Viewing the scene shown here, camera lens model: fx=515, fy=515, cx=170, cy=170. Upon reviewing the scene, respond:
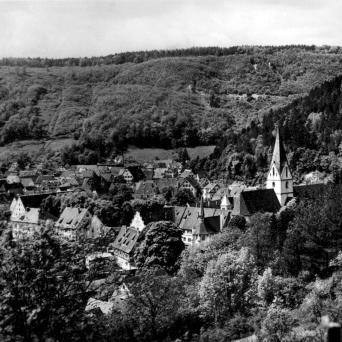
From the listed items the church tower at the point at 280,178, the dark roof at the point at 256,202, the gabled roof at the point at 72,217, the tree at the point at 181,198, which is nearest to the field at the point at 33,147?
the tree at the point at 181,198

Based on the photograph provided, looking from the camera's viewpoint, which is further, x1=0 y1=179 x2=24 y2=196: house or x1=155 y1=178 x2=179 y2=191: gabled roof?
x1=0 y1=179 x2=24 y2=196: house

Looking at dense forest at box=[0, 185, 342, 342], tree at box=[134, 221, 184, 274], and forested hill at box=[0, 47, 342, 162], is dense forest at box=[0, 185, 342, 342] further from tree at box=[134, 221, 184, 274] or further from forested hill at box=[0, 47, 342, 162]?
forested hill at box=[0, 47, 342, 162]

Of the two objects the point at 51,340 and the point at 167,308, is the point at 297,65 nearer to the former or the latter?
the point at 167,308

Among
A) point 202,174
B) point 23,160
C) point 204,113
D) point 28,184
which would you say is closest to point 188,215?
point 202,174

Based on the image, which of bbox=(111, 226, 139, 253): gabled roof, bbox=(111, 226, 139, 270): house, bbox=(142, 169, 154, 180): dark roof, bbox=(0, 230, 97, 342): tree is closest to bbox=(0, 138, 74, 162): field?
bbox=(142, 169, 154, 180): dark roof

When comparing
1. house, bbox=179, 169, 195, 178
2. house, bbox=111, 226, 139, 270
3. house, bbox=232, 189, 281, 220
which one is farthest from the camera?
house, bbox=179, 169, 195, 178
